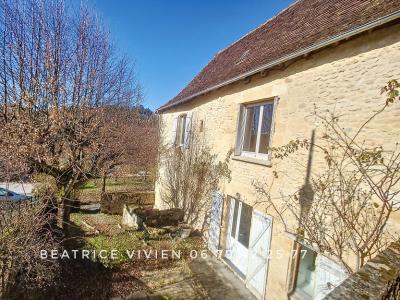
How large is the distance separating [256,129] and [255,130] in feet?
0.20

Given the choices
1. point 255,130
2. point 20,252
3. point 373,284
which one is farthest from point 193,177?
point 373,284

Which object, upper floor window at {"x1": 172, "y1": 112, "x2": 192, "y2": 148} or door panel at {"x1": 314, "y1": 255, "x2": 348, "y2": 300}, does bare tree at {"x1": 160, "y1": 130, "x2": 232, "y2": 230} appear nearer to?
upper floor window at {"x1": 172, "y1": 112, "x2": 192, "y2": 148}

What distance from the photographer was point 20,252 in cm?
520

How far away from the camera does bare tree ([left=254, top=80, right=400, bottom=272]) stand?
393cm

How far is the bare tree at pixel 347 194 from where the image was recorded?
155 inches

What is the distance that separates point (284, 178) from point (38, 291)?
6.31 m

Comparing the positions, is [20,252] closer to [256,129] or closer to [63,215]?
[63,215]

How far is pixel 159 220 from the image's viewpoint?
1176 centimetres

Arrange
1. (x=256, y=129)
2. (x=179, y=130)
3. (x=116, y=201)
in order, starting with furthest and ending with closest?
(x=116, y=201) < (x=179, y=130) < (x=256, y=129)

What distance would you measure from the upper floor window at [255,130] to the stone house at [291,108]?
1.1 inches

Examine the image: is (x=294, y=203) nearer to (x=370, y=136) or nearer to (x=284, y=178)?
(x=284, y=178)

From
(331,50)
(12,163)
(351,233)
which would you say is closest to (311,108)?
(331,50)

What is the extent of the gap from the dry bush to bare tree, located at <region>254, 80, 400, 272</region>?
18.1 feet

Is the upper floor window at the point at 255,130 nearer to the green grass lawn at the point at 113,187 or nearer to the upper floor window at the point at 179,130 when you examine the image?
the upper floor window at the point at 179,130
